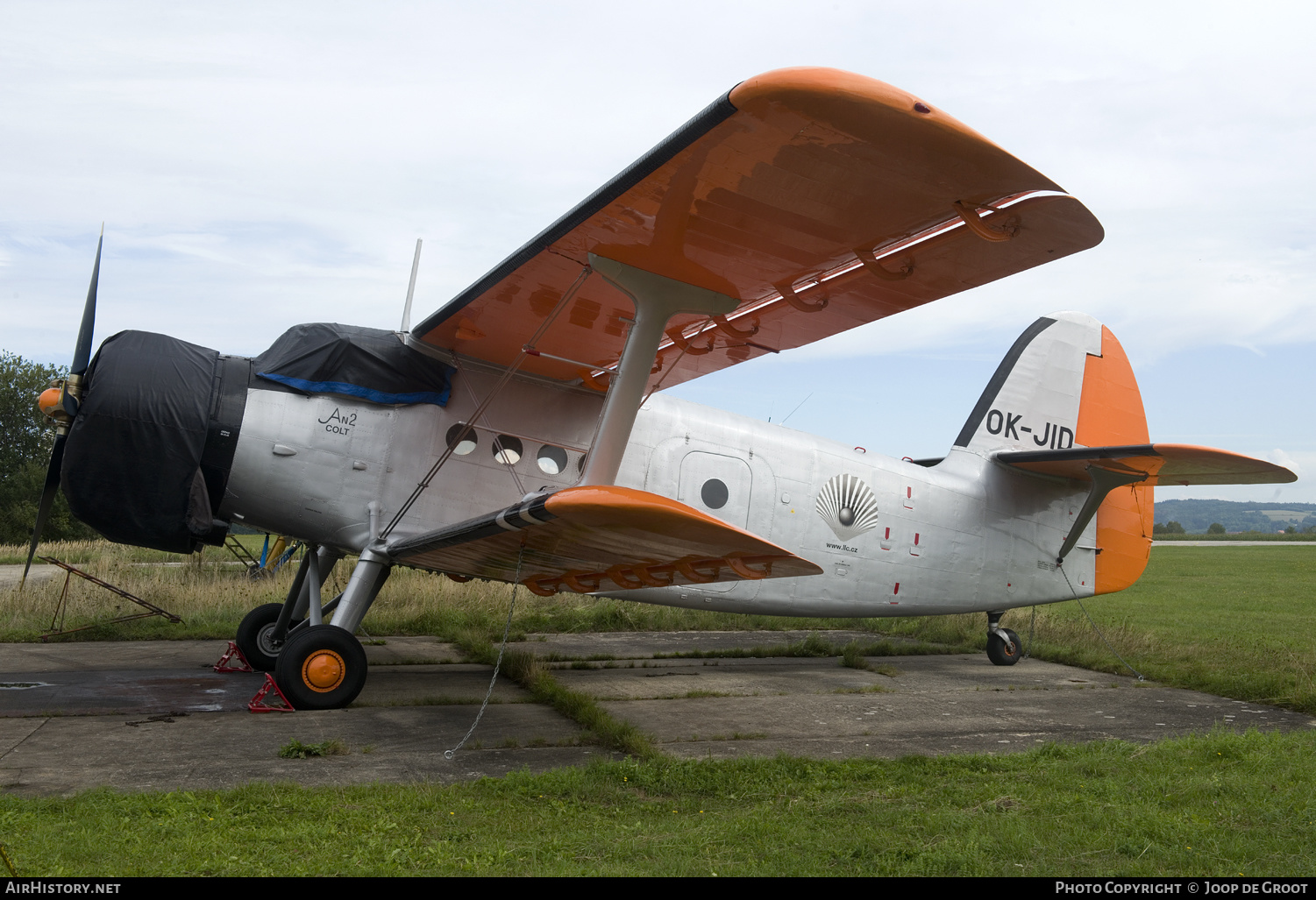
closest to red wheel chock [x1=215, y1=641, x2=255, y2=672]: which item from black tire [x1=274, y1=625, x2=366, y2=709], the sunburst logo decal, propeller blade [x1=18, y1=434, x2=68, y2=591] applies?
propeller blade [x1=18, y1=434, x2=68, y2=591]

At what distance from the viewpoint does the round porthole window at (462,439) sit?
7.08m

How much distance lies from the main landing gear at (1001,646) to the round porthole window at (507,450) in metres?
5.97

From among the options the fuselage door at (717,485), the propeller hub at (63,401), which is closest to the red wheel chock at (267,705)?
the propeller hub at (63,401)

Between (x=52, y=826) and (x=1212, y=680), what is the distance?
942 cm

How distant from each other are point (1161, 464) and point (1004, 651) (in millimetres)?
3012

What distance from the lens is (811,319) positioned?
6.35 meters

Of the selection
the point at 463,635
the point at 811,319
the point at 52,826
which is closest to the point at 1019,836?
the point at 811,319

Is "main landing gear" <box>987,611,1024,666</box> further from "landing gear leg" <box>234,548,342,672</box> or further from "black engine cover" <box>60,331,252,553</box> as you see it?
"black engine cover" <box>60,331,252,553</box>

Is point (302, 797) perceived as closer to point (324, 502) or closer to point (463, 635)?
point (324, 502)

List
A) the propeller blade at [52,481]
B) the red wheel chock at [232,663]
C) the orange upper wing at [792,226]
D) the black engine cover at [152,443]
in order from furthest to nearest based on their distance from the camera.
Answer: the red wheel chock at [232,663], the propeller blade at [52,481], the black engine cover at [152,443], the orange upper wing at [792,226]

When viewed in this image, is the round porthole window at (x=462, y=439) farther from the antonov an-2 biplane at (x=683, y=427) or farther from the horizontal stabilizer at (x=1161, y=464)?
the horizontal stabilizer at (x=1161, y=464)

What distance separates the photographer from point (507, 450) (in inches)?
286

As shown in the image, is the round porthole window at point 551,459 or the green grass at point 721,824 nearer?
the green grass at point 721,824

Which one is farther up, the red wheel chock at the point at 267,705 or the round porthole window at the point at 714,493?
the round porthole window at the point at 714,493
